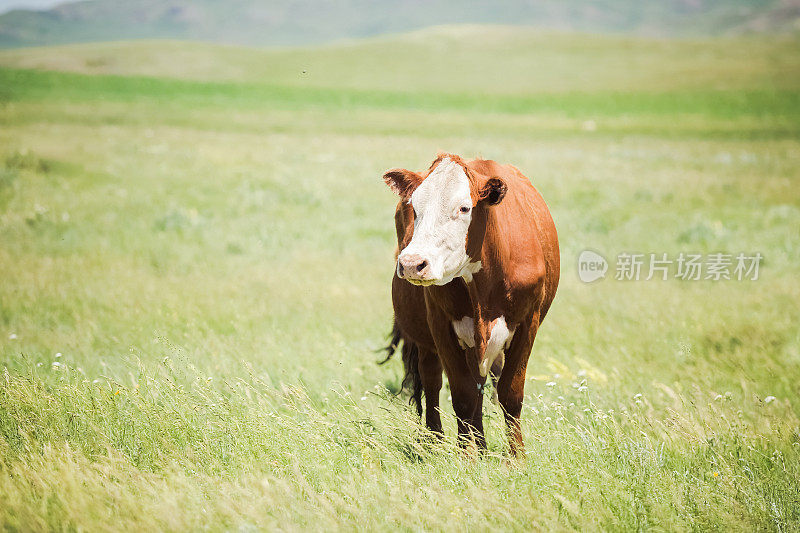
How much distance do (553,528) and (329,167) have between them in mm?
20780

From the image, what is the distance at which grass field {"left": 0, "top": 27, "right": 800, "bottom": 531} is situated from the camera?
3711mm

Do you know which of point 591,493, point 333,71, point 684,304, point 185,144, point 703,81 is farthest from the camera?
point 333,71

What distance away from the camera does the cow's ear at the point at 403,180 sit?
4.00 meters

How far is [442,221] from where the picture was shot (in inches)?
143

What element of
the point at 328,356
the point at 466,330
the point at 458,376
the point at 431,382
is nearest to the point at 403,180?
the point at 466,330

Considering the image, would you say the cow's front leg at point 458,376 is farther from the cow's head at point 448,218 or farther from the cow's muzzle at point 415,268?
the cow's muzzle at point 415,268

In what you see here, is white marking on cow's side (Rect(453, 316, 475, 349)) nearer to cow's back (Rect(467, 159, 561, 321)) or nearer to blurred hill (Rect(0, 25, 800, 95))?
cow's back (Rect(467, 159, 561, 321))

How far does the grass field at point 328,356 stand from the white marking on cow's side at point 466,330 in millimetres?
638

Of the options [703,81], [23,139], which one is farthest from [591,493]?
[703,81]

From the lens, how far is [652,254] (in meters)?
11.7

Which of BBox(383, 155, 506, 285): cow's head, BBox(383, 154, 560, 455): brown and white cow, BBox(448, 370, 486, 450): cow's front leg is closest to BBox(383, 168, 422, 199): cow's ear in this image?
BBox(383, 154, 560, 455): brown and white cow

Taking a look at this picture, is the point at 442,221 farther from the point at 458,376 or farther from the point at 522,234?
the point at 458,376

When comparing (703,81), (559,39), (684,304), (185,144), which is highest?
(559,39)

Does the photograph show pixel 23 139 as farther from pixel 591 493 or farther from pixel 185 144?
→ pixel 591 493
